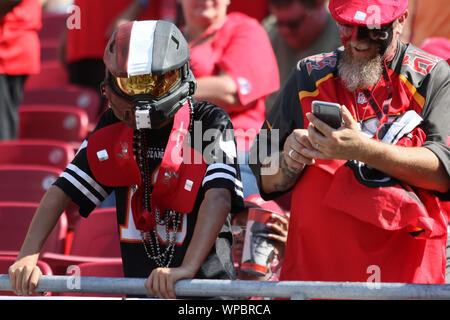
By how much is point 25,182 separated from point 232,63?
1.41 meters

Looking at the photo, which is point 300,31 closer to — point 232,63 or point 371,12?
point 232,63

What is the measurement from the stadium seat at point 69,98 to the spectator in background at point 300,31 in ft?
5.08

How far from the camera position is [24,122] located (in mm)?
5867

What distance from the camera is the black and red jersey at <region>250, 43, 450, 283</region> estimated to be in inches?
110

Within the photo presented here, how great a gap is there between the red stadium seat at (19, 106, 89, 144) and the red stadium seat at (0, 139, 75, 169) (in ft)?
1.51

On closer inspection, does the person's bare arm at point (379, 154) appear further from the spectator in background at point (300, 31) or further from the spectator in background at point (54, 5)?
the spectator in background at point (54, 5)

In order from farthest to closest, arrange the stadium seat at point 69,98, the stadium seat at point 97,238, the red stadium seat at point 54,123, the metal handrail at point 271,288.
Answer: the stadium seat at point 69,98 < the red stadium seat at point 54,123 < the stadium seat at point 97,238 < the metal handrail at point 271,288

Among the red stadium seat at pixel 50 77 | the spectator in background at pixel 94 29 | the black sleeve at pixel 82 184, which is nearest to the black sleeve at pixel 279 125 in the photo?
the black sleeve at pixel 82 184

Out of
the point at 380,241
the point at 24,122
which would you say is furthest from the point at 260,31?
the point at 24,122

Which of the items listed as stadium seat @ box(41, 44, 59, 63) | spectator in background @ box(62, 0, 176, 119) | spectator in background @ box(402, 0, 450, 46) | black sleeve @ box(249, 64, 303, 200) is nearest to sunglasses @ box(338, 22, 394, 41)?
black sleeve @ box(249, 64, 303, 200)

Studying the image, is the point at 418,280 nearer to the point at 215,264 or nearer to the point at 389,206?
the point at 389,206

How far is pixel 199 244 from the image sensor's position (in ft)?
9.07

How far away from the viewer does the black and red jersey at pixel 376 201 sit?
9.13 ft

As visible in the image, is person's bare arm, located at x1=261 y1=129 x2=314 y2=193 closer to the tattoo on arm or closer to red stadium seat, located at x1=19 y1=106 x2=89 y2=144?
the tattoo on arm
